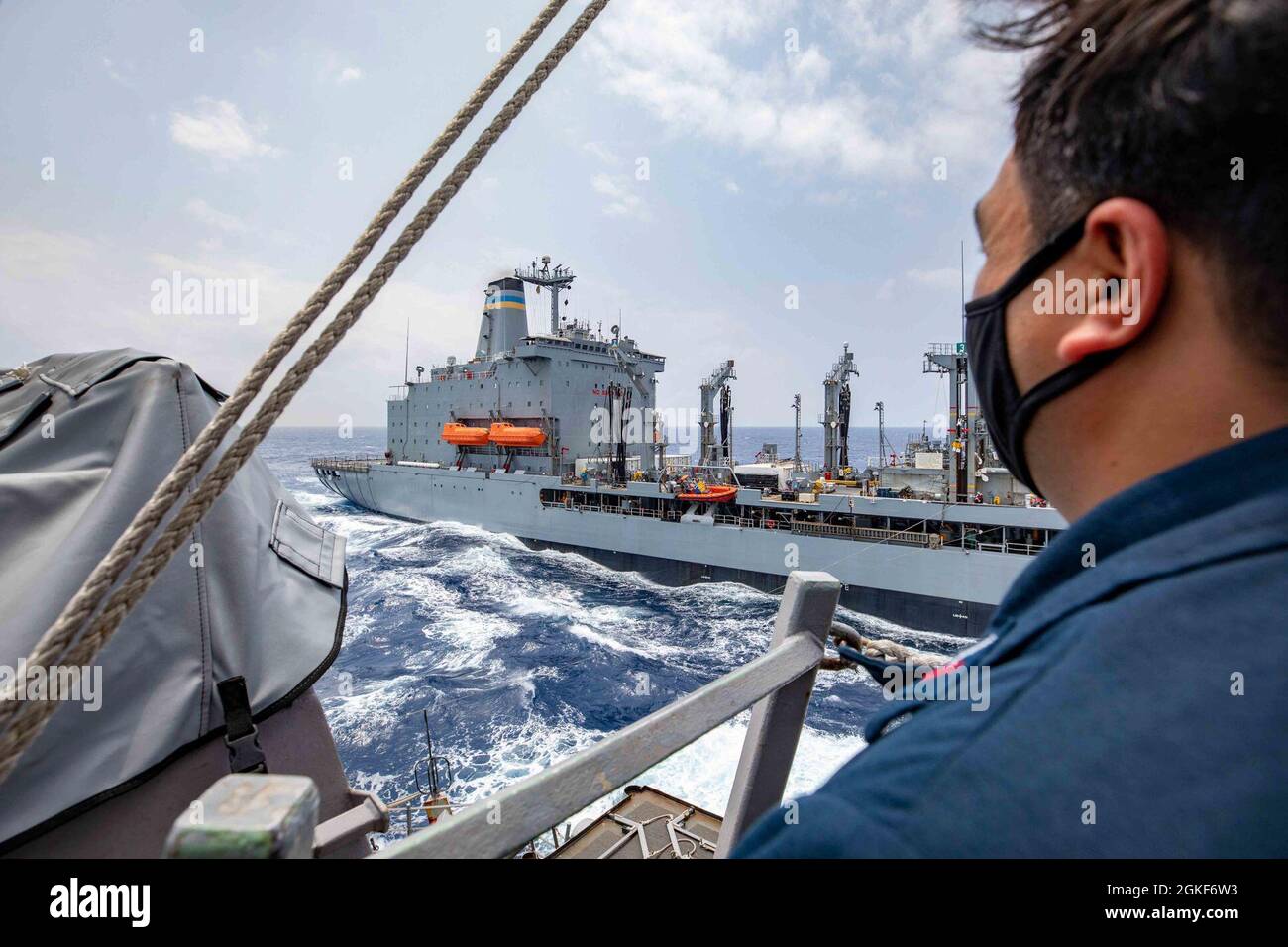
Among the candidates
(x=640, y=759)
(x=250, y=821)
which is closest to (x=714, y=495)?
(x=640, y=759)

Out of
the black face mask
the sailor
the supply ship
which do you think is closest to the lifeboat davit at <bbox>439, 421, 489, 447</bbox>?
the supply ship

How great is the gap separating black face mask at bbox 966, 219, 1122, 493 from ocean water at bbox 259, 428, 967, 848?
6603 millimetres

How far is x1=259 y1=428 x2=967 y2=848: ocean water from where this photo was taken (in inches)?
416

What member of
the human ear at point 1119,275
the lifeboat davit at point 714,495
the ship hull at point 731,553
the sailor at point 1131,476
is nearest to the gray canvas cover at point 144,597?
the sailor at point 1131,476

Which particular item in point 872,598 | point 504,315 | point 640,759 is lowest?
point 872,598

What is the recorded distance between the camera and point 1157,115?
0.80 metres

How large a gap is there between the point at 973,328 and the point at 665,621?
18.0 m

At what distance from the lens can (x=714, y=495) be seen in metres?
21.1

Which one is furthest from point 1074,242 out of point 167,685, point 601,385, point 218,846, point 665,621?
point 601,385

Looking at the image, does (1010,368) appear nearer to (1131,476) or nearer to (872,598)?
(1131,476)

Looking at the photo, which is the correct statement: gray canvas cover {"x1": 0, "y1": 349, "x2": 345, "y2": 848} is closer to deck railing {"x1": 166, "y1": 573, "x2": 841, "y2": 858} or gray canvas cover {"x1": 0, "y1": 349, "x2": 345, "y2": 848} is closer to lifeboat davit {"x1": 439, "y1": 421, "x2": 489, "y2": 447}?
deck railing {"x1": 166, "y1": 573, "x2": 841, "y2": 858}

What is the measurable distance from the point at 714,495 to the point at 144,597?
19940mm

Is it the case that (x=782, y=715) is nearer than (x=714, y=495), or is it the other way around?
(x=782, y=715)

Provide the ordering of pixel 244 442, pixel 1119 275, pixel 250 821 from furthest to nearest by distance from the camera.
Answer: pixel 244 442, pixel 1119 275, pixel 250 821
